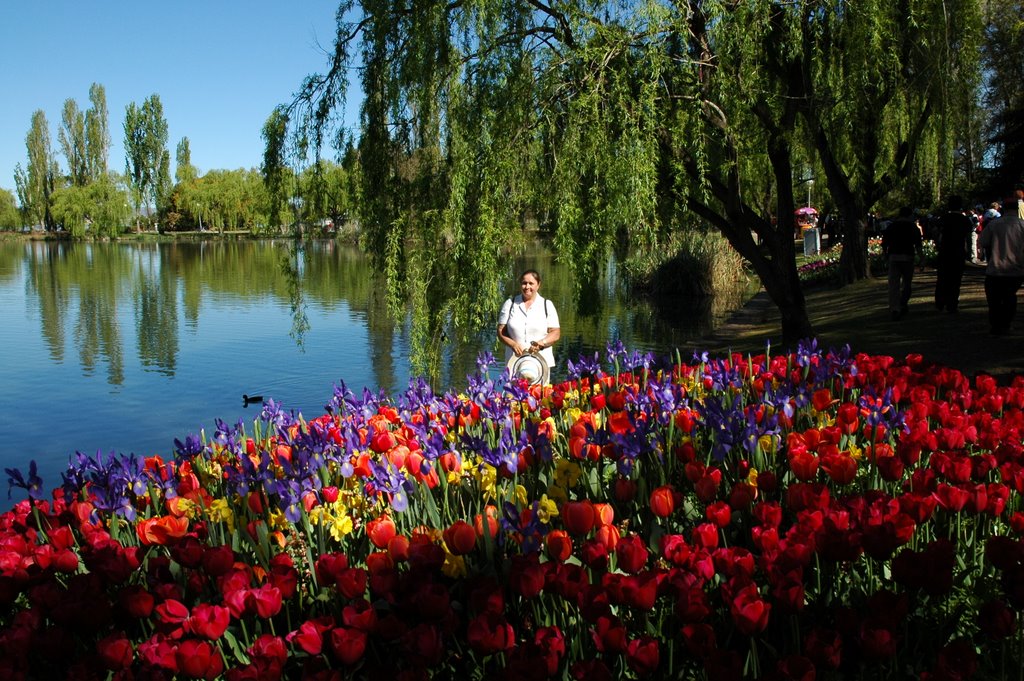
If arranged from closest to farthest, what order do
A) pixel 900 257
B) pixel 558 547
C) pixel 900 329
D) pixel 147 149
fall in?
1. pixel 558 547
2. pixel 900 329
3. pixel 900 257
4. pixel 147 149

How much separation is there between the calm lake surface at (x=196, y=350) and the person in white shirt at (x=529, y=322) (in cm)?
40

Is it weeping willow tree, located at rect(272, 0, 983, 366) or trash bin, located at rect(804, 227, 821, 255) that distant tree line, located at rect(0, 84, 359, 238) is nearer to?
trash bin, located at rect(804, 227, 821, 255)

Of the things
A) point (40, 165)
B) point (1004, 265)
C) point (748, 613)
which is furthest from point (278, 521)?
point (40, 165)

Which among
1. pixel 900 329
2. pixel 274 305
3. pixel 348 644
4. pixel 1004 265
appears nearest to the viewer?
pixel 348 644

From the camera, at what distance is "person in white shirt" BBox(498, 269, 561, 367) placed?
749 cm

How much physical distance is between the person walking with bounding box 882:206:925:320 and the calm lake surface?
4.06 metres

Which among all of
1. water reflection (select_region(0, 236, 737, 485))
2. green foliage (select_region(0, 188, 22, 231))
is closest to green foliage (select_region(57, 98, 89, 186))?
green foliage (select_region(0, 188, 22, 231))

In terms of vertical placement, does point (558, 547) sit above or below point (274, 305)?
above

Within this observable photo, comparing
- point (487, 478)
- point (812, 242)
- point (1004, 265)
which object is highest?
point (812, 242)

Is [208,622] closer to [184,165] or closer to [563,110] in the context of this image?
[563,110]

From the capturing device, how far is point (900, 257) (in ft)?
41.1

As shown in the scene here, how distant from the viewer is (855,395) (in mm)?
4836

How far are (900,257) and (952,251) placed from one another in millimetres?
642

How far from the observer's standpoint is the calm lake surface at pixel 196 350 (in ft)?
35.7
